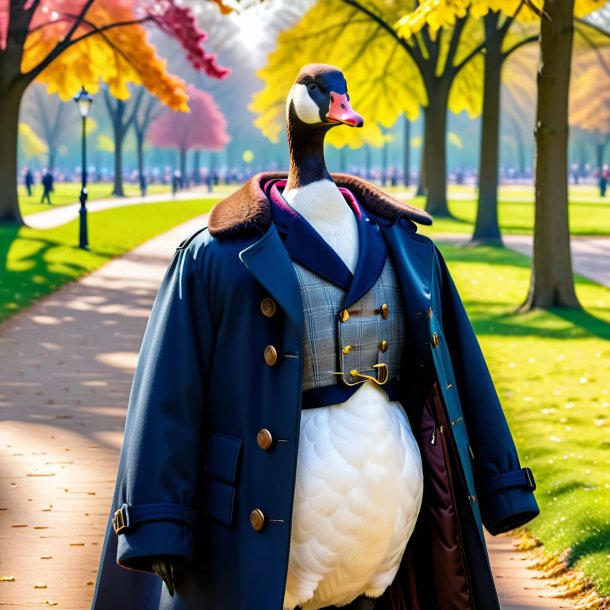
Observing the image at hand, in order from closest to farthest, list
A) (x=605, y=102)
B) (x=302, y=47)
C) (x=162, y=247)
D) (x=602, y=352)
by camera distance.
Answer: (x=602, y=352), (x=162, y=247), (x=302, y=47), (x=605, y=102)

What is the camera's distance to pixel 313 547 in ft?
10.2

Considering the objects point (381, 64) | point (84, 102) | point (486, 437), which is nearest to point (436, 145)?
point (381, 64)

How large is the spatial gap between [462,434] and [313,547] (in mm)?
533

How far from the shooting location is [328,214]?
3.26 meters

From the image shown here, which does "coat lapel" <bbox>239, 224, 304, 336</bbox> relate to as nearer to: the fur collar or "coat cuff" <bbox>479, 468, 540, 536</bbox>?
the fur collar

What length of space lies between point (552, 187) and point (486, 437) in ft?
36.3

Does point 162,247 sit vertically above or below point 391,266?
below

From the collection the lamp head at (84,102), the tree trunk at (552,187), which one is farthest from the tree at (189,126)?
the tree trunk at (552,187)

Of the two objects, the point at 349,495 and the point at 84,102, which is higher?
the point at 84,102

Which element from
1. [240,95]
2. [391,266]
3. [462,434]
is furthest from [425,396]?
[240,95]

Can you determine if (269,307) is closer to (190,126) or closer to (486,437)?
(486,437)

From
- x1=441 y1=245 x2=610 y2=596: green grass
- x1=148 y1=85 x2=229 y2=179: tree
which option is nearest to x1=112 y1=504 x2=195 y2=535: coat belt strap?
x1=441 y1=245 x2=610 y2=596: green grass

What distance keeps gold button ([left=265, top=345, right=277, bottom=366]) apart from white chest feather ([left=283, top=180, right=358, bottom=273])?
1.09ft

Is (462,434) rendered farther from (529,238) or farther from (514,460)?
(529,238)
